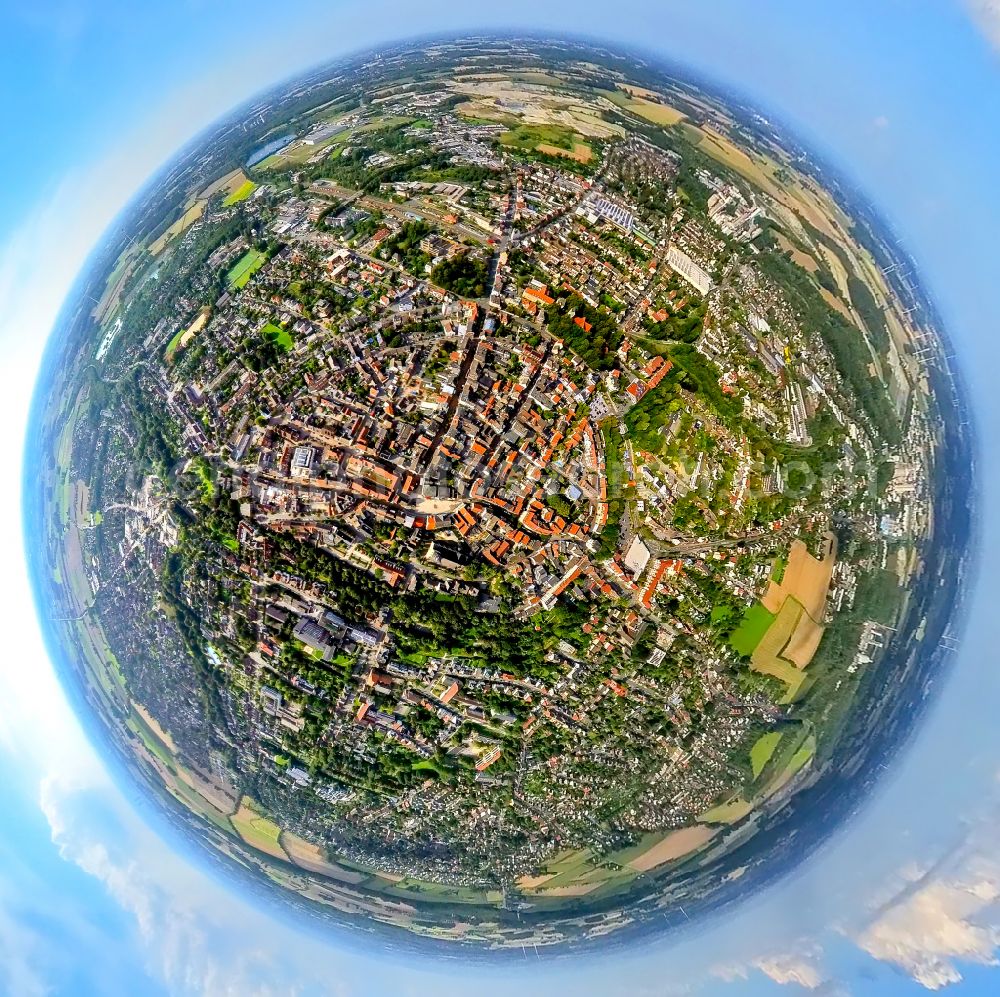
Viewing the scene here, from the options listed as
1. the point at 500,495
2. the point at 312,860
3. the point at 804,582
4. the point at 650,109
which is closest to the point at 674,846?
the point at 804,582

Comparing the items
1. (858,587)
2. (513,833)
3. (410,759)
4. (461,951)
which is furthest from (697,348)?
(461,951)

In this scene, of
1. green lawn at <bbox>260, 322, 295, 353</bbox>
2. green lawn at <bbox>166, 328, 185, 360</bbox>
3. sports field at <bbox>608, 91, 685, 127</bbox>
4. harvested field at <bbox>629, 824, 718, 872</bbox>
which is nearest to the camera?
green lawn at <bbox>260, 322, 295, 353</bbox>

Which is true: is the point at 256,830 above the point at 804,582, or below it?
below

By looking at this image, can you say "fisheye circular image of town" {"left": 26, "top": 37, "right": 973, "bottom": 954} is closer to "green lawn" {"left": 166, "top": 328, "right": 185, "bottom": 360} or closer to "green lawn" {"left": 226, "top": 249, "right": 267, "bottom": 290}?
"green lawn" {"left": 166, "top": 328, "right": 185, "bottom": 360}

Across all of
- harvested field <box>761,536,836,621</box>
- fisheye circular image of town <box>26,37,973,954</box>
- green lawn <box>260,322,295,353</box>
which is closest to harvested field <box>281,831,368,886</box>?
fisheye circular image of town <box>26,37,973,954</box>

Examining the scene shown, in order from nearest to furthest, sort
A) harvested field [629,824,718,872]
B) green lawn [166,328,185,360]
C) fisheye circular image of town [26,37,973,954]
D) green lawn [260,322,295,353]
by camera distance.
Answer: fisheye circular image of town [26,37,973,954], green lawn [260,322,295,353], green lawn [166,328,185,360], harvested field [629,824,718,872]

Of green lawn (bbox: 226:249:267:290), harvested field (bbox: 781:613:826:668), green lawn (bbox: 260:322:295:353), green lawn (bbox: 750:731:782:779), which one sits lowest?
green lawn (bbox: 750:731:782:779)

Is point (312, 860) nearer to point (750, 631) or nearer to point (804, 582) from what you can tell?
point (750, 631)
